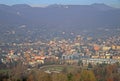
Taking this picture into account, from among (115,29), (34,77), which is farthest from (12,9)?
(34,77)

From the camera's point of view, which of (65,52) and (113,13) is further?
(113,13)

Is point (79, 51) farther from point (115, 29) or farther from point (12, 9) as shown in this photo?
point (12, 9)

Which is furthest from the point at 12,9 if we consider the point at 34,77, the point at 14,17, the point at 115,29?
Result: the point at 34,77

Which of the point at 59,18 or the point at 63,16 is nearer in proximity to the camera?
the point at 59,18

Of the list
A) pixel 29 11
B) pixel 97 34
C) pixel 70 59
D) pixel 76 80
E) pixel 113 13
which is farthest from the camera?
pixel 29 11

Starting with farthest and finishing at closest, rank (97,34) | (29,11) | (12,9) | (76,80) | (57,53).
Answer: (29,11)
(12,9)
(97,34)
(57,53)
(76,80)

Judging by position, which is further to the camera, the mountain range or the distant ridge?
the distant ridge

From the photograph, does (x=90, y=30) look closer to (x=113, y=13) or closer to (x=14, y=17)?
(x=113, y=13)

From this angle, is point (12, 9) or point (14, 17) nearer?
point (14, 17)

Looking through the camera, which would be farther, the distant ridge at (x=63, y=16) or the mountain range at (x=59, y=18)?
the distant ridge at (x=63, y=16)

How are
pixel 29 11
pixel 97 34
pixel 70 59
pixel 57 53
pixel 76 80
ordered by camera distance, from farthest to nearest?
pixel 29 11 → pixel 97 34 → pixel 57 53 → pixel 70 59 → pixel 76 80
